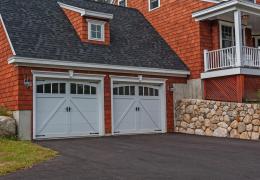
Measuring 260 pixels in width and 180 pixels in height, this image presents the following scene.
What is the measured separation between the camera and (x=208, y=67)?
18188 millimetres

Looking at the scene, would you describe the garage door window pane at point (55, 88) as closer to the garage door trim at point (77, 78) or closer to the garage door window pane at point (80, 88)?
the garage door trim at point (77, 78)

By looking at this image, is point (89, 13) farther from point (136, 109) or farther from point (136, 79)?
point (136, 109)

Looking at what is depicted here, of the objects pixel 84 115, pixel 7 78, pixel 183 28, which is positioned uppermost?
pixel 183 28

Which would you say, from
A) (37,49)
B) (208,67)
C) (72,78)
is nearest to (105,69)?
(72,78)

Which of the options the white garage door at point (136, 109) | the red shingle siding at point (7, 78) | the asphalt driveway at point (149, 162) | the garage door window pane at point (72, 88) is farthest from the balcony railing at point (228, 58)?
the red shingle siding at point (7, 78)

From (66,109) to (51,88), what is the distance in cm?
104

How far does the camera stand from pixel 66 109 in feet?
50.2

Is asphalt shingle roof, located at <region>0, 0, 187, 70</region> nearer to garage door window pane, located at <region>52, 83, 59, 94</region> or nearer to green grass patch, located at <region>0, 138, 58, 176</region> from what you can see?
garage door window pane, located at <region>52, 83, 59, 94</region>

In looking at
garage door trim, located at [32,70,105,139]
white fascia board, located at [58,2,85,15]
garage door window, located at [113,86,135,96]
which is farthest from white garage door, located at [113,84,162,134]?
white fascia board, located at [58,2,85,15]

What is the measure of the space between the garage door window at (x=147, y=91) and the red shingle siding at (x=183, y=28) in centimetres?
208

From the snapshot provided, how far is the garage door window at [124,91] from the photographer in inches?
664

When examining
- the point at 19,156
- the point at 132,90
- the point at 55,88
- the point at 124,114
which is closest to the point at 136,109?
the point at 124,114

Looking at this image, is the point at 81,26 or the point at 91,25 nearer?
the point at 81,26

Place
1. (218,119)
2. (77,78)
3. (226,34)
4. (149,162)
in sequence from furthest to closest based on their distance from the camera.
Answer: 1. (226,34)
2. (218,119)
3. (77,78)
4. (149,162)
